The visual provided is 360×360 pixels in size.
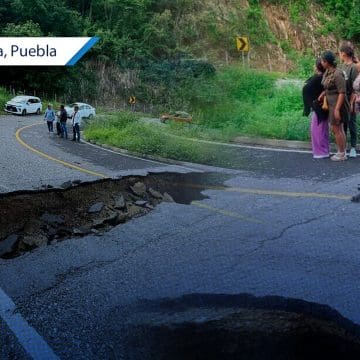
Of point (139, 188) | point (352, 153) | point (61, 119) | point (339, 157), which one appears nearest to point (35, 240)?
point (61, 119)

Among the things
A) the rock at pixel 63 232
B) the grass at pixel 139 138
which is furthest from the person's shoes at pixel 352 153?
the rock at pixel 63 232

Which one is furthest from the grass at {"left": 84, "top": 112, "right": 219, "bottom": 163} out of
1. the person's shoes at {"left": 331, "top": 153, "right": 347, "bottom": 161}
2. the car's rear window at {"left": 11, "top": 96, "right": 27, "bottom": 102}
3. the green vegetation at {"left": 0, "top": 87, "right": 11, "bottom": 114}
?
the person's shoes at {"left": 331, "top": 153, "right": 347, "bottom": 161}

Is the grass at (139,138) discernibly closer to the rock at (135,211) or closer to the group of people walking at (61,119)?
the group of people walking at (61,119)

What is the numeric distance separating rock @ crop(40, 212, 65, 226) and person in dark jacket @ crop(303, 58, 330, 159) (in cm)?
267

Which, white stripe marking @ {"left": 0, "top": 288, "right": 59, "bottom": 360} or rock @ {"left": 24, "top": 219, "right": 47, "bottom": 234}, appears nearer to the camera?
white stripe marking @ {"left": 0, "top": 288, "right": 59, "bottom": 360}

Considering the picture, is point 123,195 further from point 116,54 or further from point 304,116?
point 304,116

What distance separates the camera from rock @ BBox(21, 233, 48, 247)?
129 inches

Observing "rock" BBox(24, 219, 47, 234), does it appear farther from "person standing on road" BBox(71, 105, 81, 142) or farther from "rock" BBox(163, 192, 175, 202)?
"rock" BBox(163, 192, 175, 202)

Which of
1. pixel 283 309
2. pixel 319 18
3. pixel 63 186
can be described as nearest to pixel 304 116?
pixel 319 18

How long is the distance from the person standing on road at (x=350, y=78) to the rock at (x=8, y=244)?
9.56 feet

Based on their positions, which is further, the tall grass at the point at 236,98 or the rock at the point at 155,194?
the rock at the point at 155,194

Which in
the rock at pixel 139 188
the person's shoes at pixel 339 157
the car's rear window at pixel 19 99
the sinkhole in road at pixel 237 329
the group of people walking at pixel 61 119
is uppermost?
the car's rear window at pixel 19 99

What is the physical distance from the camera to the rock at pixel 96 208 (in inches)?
150

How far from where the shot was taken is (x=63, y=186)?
405 centimetres
